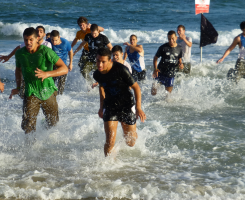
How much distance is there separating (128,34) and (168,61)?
1375 centimetres

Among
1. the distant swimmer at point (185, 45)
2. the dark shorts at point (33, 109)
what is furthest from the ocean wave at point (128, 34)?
the dark shorts at point (33, 109)

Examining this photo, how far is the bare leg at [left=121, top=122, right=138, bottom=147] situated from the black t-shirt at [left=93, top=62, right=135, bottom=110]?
32 centimetres

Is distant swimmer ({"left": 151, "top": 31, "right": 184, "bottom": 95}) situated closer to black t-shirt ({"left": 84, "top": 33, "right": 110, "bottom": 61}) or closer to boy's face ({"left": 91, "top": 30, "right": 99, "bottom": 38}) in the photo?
black t-shirt ({"left": 84, "top": 33, "right": 110, "bottom": 61})

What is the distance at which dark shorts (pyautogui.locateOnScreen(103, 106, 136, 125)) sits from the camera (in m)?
4.45

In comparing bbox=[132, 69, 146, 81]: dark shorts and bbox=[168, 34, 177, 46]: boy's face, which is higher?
bbox=[168, 34, 177, 46]: boy's face

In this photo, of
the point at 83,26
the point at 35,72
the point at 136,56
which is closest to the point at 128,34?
the point at 83,26

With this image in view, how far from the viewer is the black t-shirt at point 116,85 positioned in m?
4.28

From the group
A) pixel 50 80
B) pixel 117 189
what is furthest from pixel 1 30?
pixel 117 189

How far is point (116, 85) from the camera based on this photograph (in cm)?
437

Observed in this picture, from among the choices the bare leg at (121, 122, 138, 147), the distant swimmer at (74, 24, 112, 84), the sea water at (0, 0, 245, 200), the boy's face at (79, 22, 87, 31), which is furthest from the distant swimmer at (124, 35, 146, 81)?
the bare leg at (121, 122, 138, 147)

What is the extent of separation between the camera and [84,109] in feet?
25.1

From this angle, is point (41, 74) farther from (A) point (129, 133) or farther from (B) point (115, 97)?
(A) point (129, 133)

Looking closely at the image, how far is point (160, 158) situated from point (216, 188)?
3.59 feet

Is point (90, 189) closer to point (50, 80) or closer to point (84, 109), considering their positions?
point (50, 80)
